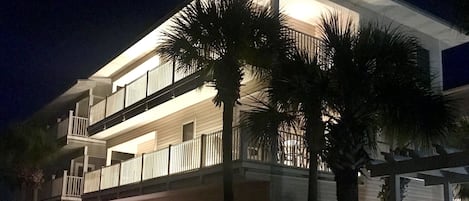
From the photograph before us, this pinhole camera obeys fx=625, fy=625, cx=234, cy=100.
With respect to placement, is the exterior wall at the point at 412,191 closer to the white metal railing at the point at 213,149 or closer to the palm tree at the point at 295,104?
the white metal railing at the point at 213,149

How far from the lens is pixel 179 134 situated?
24500mm

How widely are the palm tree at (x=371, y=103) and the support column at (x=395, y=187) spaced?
71cm

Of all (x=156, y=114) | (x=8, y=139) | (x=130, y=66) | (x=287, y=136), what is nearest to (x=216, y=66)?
(x=287, y=136)

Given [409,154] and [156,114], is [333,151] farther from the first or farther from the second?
[156,114]

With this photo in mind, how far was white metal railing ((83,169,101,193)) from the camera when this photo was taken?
1044 inches

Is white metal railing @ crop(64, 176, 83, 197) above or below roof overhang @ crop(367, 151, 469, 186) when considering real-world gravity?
above

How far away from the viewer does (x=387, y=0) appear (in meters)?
20.8

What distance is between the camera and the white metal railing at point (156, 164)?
21.0 meters

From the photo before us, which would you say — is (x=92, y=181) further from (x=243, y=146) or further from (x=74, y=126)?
(x=243, y=146)

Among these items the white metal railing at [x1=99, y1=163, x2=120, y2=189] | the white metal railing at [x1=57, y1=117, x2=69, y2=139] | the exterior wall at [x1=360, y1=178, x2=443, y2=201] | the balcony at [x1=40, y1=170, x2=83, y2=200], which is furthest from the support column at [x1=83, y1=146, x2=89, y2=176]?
the exterior wall at [x1=360, y1=178, x2=443, y2=201]

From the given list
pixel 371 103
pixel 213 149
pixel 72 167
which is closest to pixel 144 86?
pixel 213 149

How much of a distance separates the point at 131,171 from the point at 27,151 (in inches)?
429

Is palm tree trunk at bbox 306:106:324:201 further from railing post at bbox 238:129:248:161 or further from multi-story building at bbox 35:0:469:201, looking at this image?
railing post at bbox 238:129:248:161

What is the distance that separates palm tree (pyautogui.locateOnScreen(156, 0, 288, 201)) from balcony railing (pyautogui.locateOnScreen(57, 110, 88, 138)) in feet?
53.9
